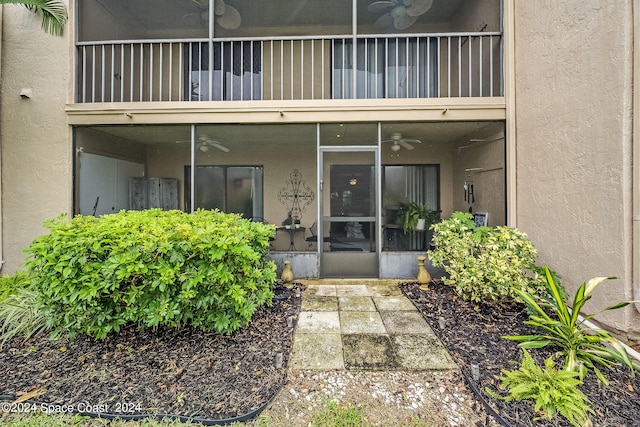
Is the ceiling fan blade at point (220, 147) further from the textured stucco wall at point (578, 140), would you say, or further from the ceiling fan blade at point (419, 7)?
the textured stucco wall at point (578, 140)

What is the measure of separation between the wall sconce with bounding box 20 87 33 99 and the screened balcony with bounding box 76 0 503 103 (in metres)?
0.68

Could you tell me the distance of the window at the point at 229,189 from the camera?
563cm

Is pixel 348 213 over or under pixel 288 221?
over

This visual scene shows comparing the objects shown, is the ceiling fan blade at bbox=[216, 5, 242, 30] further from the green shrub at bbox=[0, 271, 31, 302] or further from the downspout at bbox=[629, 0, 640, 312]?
the downspout at bbox=[629, 0, 640, 312]

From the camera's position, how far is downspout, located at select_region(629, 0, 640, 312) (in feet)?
8.95

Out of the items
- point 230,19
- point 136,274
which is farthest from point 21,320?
point 230,19

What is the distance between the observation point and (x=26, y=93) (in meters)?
4.83

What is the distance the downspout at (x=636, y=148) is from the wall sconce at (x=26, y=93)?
27.0ft

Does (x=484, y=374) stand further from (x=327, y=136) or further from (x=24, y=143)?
(x=24, y=143)

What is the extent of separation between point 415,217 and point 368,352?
3267mm

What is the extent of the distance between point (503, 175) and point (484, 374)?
3.51 metres

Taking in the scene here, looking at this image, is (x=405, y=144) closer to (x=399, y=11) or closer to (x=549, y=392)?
(x=399, y=11)

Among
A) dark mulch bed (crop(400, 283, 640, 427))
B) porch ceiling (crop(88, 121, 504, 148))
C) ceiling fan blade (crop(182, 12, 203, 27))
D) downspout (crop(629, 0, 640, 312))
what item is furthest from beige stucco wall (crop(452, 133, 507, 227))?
ceiling fan blade (crop(182, 12, 203, 27))

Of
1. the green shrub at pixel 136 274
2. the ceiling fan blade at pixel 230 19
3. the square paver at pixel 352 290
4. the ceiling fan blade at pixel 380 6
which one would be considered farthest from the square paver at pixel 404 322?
the ceiling fan blade at pixel 230 19
